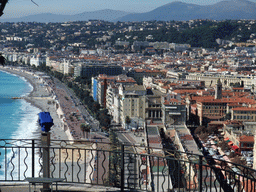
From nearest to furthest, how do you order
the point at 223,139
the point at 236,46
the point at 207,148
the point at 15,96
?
1. the point at 207,148
2. the point at 223,139
3. the point at 15,96
4. the point at 236,46

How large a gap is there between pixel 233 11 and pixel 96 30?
92.2 metres

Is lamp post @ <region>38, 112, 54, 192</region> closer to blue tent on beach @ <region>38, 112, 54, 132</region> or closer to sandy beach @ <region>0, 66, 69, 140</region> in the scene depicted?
blue tent on beach @ <region>38, 112, 54, 132</region>

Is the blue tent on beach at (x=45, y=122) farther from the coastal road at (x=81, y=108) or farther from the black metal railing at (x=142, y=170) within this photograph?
the coastal road at (x=81, y=108)

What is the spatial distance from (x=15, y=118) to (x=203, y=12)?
164m

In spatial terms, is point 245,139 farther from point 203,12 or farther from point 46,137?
point 203,12

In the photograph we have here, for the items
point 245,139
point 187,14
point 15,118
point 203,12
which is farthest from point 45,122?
point 187,14

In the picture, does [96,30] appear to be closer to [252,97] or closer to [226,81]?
[226,81]

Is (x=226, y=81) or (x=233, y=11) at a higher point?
(x=233, y=11)

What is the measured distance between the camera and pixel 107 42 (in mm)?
70625

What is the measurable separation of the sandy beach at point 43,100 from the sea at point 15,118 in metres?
0.42

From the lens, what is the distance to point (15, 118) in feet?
67.2

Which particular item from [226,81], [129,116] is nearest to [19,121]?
[129,116]

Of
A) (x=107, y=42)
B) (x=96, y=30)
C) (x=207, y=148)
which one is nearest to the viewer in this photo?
(x=207, y=148)

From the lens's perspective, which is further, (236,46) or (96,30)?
(96,30)
